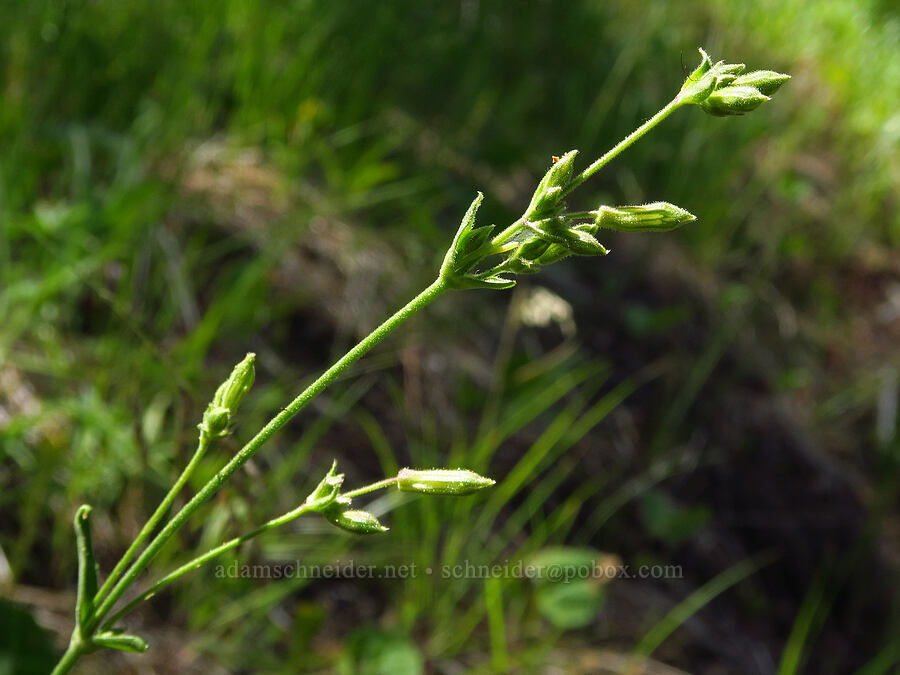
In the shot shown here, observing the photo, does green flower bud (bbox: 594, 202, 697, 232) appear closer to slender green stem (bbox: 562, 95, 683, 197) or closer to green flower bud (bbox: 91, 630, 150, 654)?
slender green stem (bbox: 562, 95, 683, 197)

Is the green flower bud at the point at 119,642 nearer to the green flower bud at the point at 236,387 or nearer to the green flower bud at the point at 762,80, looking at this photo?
the green flower bud at the point at 236,387

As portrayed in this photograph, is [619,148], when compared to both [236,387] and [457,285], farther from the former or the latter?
[236,387]

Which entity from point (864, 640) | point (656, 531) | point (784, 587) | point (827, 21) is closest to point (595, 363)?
point (656, 531)

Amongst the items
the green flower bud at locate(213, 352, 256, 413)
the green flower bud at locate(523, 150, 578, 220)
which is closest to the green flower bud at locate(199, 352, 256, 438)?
the green flower bud at locate(213, 352, 256, 413)

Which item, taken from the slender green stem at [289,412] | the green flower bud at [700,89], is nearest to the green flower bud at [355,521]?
the slender green stem at [289,412]

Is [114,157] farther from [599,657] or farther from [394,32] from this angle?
[599,657]

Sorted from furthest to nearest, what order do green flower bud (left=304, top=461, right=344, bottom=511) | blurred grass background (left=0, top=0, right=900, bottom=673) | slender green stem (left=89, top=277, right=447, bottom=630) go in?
blurred grass background (left=0, top=0, right=900, bottom=673), green flower bud (left=304, top=461, right=344, bottom=511), slender green stem (left=89, top=277, right=447, bottom=630)

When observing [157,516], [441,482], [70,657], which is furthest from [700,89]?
[70,657]
